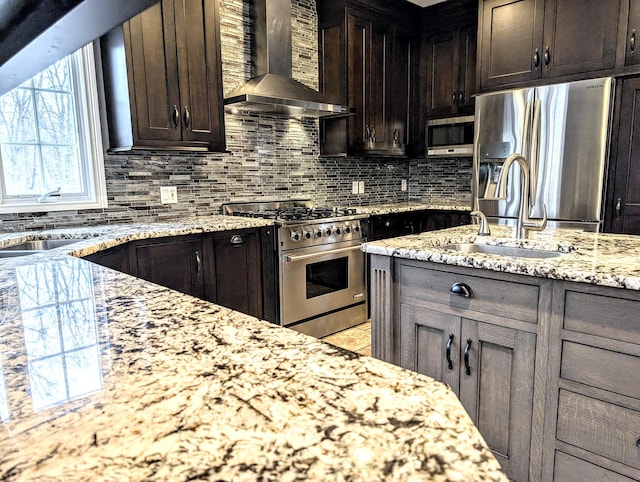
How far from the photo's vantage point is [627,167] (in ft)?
9.87

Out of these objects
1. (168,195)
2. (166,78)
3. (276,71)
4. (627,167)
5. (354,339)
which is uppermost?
(276,71)

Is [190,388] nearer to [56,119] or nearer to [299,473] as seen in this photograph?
[299,473]

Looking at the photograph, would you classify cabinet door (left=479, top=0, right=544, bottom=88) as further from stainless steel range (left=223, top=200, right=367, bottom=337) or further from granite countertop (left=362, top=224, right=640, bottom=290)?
granite countertop (left=362, top=224, right=640, bottom=290)

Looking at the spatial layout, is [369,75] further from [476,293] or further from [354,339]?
[476,293]

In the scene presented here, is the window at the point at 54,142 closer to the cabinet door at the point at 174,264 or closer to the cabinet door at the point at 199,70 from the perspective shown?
the cabinet door at the point at 199,70

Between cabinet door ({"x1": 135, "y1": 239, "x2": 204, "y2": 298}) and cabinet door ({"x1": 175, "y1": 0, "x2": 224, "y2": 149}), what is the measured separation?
0.77 m

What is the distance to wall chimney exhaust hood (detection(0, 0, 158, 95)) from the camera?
37 centimetres

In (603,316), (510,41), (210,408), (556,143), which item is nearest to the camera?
(210,408)

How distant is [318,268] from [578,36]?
8.37 feet

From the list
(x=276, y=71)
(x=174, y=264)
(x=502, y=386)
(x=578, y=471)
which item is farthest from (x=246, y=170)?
(x=578, y=471)

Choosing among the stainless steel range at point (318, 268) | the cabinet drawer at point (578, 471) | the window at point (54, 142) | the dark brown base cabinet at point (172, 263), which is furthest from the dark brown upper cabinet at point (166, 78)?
the cabinet drawer at point (578, 471)

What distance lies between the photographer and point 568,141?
10.4 ft

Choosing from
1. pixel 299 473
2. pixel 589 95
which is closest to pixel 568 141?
pixel 589 95

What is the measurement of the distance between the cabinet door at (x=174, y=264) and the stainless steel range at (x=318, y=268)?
0.59m
